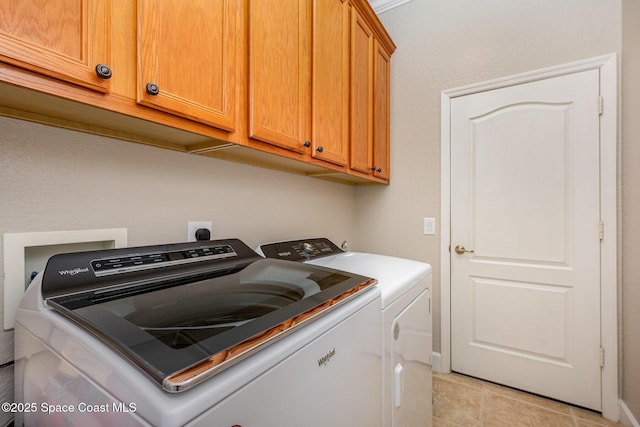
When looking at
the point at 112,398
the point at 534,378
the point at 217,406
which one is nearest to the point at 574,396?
the point at 534,378

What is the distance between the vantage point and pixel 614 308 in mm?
1578

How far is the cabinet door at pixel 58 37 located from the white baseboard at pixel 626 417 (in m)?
2.67

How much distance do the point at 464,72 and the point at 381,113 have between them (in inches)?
25.6

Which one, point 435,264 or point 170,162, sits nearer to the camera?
point 170,162

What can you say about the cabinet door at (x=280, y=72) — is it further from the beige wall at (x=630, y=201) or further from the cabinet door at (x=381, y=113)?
the beige wall at (x=630, y=201)

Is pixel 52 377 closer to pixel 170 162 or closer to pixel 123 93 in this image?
pixel 123 93

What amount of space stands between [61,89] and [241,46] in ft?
1.84

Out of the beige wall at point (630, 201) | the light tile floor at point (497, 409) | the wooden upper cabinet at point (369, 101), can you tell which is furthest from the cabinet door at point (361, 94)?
the light tile floor at point (497, 409)

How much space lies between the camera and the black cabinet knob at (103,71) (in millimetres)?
611

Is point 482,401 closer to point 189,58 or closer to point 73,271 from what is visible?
point 73,271

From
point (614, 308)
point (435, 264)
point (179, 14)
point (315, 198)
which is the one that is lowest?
point (614, 308)

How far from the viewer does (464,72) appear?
199cm

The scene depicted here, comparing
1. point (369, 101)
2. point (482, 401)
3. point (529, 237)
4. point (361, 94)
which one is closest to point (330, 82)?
point (361, 94)

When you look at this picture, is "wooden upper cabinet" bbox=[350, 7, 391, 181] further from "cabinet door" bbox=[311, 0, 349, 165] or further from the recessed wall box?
the recessed wall box
